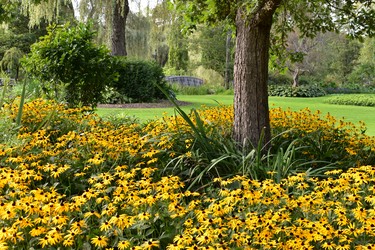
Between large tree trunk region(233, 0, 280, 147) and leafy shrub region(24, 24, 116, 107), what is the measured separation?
288 centimetres

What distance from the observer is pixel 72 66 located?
6828 millimetres

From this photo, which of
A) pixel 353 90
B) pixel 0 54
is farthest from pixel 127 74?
pixel 0 54

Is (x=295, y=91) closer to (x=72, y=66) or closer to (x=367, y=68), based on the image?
(x=367, y=68)

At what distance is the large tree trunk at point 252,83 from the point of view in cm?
462

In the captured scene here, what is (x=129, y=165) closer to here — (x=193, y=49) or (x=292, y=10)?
(x=292, y=10)

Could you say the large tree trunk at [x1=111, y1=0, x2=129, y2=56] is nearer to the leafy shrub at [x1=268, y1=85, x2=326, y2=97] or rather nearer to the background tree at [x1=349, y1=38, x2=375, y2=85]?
the leafy shrub at [x1=268, y1=85, x2=326, y2=97]

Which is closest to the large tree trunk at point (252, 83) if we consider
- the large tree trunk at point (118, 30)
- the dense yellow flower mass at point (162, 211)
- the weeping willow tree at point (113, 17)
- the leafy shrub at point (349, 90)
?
the dense yellow flower mass at point (162, 211)

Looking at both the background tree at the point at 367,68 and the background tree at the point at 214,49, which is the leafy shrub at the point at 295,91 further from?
the background tree at the point at 367,68

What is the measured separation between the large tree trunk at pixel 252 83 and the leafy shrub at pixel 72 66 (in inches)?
113

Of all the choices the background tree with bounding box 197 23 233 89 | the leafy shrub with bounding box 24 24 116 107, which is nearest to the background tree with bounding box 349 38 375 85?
the background tree with bounding box 197 23 233 89

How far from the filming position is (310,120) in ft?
17.9

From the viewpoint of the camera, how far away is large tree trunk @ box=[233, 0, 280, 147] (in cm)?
462

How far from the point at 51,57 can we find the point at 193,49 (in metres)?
24.8

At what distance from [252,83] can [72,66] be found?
324 centimetres
